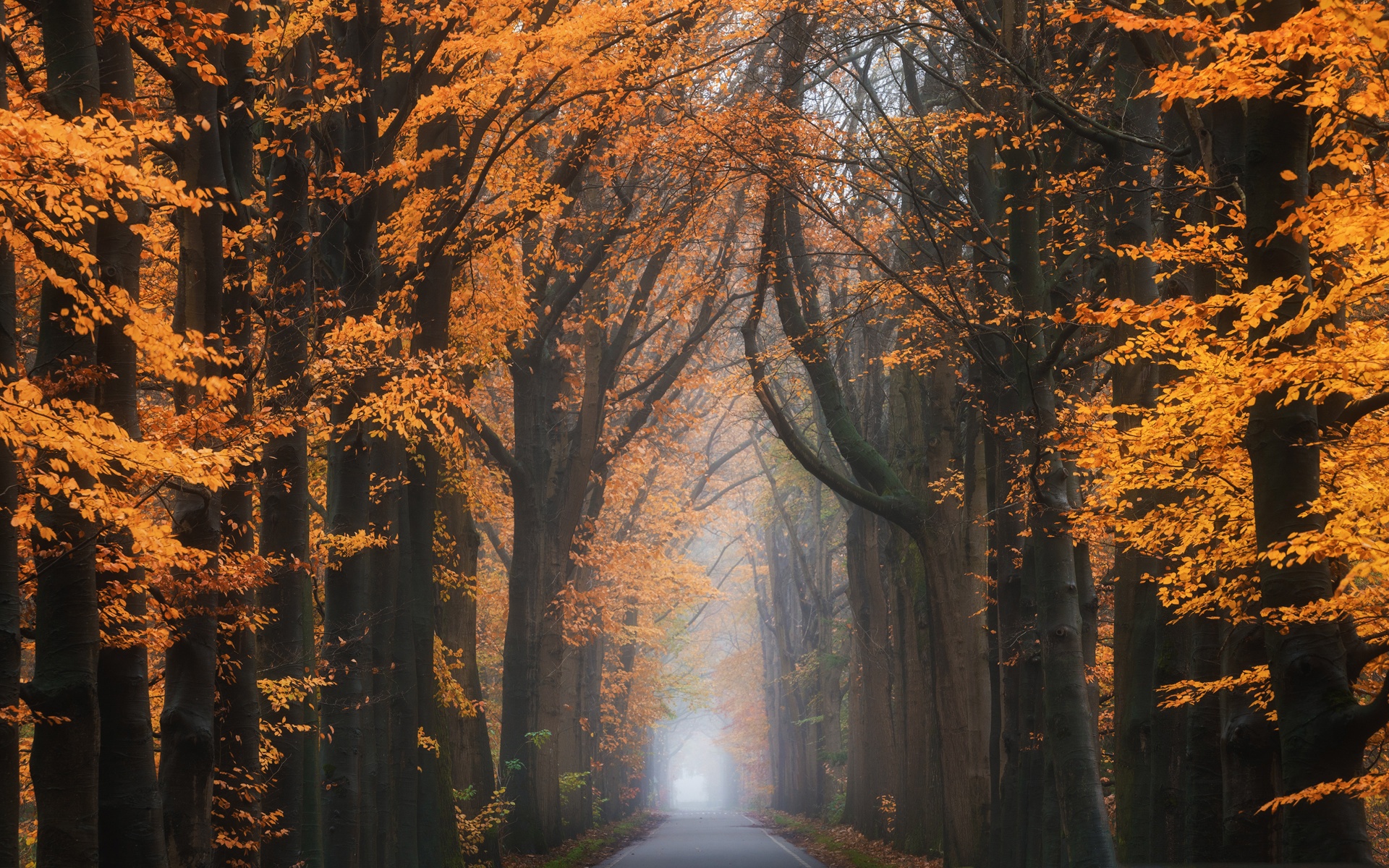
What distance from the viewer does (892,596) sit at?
23219mm

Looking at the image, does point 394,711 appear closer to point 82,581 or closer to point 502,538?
point 82,581

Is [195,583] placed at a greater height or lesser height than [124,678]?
greater

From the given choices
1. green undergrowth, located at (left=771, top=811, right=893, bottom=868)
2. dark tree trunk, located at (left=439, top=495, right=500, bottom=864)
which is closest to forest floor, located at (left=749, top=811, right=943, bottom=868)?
green undergrowth, located at (left=771, top=811, right=893, bottom=868)

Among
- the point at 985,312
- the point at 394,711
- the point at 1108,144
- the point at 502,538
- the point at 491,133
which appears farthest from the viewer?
the point at 502,538

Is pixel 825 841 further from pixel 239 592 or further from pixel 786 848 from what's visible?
pixel 239 592

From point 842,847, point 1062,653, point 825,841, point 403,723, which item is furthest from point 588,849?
point 1062,653

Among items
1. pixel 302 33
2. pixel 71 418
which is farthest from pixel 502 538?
pixel 71 418

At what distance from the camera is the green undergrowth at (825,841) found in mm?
18594

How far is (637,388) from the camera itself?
2223 centimetres

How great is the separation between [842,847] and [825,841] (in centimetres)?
302

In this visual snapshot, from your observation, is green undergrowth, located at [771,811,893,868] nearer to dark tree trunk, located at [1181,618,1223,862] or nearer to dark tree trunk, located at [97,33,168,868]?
dark tree trunk, located at [1181,618,1223,862]

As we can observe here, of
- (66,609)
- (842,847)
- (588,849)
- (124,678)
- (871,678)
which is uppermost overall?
(66,609)

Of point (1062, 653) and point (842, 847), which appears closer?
point (1062, 653)

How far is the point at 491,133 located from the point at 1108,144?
8818 millimetres
